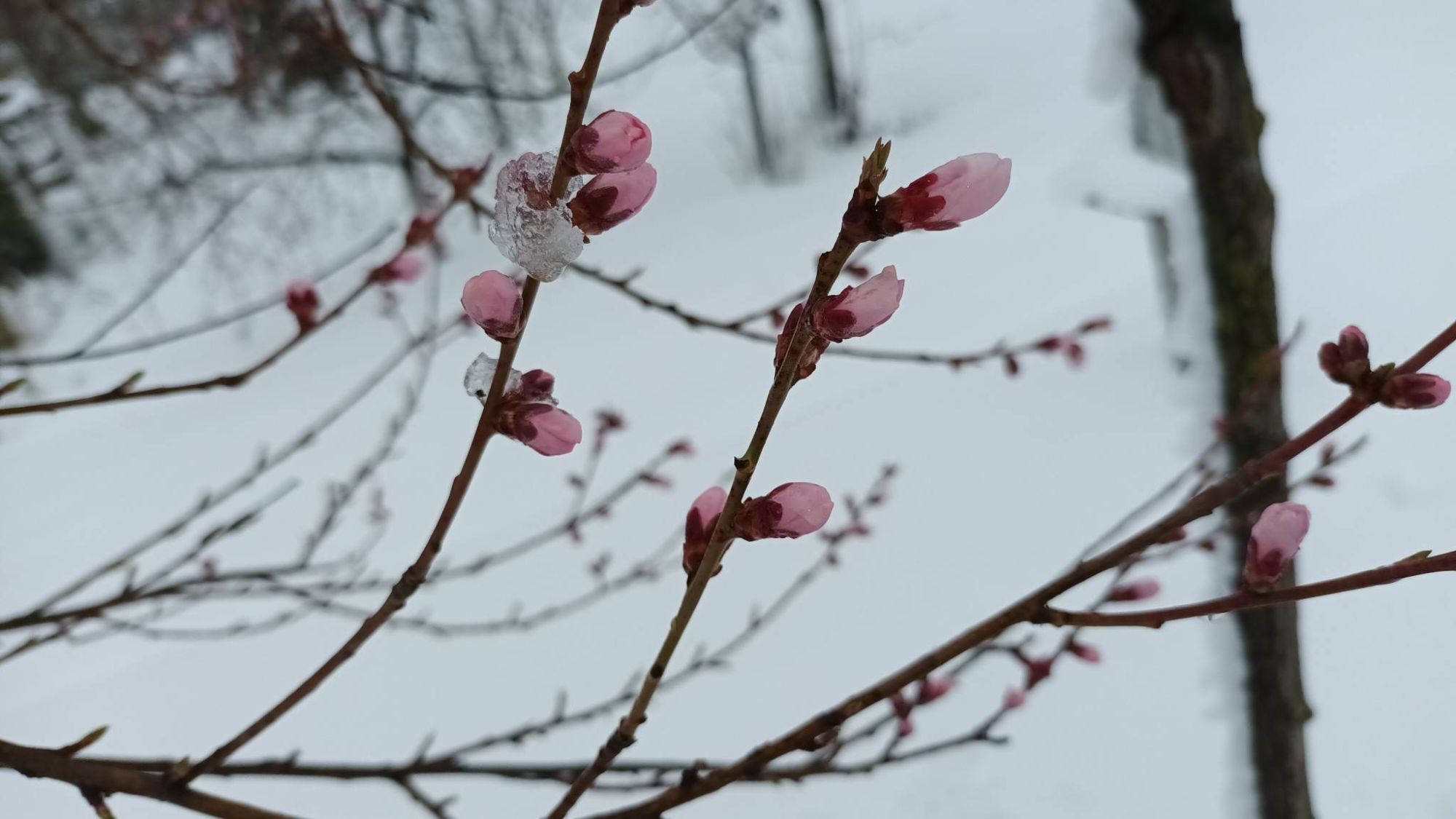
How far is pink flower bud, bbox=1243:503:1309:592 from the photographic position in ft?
0.91

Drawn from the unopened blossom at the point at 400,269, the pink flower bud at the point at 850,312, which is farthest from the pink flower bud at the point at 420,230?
the pink flower bud at the point at 850,312

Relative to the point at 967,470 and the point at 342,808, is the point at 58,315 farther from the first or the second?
the point at 967,470

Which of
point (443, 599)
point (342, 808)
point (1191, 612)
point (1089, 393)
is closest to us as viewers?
point (1191, 612)

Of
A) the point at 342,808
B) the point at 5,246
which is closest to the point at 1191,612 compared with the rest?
the point at 342,808

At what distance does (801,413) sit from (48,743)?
165cm

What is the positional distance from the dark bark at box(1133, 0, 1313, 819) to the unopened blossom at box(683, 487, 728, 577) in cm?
64

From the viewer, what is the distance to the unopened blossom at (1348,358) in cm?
27

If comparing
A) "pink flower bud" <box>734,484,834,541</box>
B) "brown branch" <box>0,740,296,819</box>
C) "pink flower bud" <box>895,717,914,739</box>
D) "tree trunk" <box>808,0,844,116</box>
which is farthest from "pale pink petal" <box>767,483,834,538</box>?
"tree trunk" <box>808,0,844,116</box>

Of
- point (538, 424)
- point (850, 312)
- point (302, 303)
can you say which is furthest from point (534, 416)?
point (302, 303)

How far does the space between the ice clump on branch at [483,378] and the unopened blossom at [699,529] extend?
7cm

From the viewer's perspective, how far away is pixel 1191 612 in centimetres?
26

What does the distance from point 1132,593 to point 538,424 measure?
476 mm

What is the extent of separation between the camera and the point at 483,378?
0.92 feet

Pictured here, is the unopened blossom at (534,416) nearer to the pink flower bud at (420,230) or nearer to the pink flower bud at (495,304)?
the pink flower bud at (495,304)
